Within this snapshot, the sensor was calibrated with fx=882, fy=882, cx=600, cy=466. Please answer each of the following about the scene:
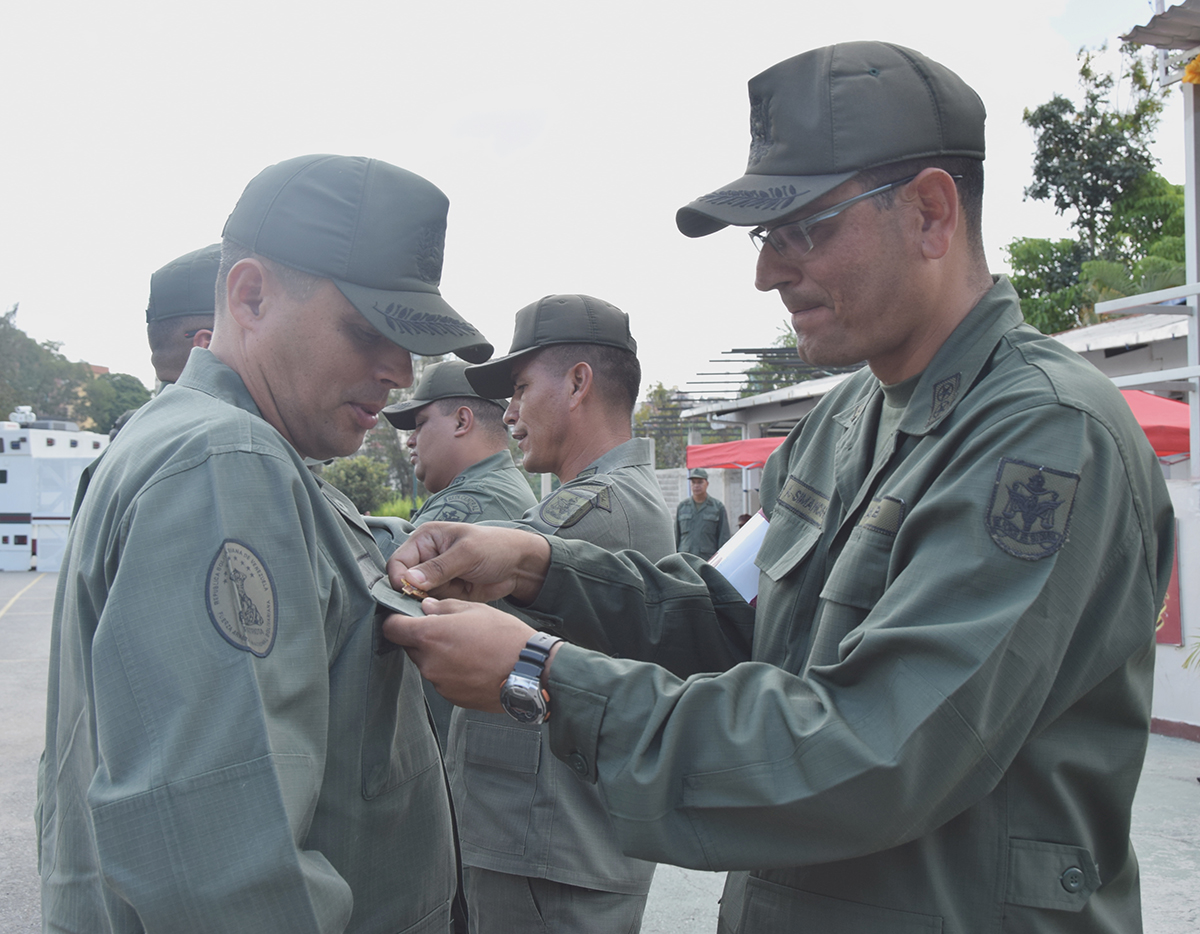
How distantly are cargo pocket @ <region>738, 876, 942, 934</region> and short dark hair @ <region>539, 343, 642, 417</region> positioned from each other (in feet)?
6.50

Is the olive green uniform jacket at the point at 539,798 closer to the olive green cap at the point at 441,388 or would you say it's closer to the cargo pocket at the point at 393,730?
the cargo pocket at the point at 393,730

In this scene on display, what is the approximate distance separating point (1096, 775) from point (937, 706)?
387 mm

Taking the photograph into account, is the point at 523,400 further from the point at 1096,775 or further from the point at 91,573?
the point at 1096,775

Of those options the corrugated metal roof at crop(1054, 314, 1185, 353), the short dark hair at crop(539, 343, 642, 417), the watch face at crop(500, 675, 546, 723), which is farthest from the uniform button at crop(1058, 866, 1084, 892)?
the corrugated metal roof at crop(1054, 314, 1185, 353)

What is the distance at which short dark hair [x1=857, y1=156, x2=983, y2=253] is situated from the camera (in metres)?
1.63

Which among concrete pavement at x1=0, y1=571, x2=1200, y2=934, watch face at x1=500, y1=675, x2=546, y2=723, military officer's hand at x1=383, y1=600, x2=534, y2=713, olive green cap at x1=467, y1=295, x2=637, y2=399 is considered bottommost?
concrete pavement at x1=0, y1=571, x2=1200, y2=934

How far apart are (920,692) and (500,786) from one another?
171 centimetres

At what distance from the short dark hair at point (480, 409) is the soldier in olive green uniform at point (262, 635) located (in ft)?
9.04

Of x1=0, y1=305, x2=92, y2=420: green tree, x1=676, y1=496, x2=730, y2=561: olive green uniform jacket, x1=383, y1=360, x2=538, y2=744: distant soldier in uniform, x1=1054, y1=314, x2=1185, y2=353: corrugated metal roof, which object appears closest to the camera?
x1=383, y1=360, x2=538, y2=744: distant soldier in uniform

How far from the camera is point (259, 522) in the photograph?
4.34 ft

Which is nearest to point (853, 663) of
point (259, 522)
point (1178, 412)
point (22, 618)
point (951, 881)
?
point (951, 881)

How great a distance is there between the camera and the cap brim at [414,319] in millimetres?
1669

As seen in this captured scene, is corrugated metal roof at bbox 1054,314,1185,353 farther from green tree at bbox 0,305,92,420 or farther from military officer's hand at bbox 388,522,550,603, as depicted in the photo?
green tree at bbox 0,305,92,420

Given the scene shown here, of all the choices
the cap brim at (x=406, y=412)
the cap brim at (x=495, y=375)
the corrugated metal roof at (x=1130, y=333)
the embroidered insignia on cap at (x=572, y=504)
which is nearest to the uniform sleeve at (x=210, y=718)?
the embroidered insignia on cap at (x=572, y=504)
